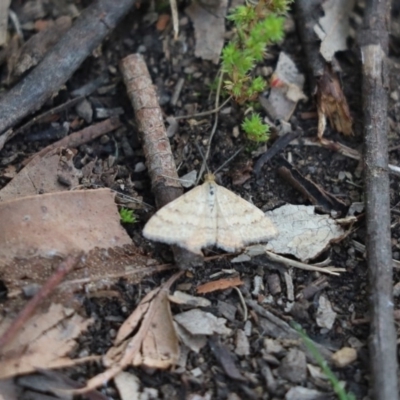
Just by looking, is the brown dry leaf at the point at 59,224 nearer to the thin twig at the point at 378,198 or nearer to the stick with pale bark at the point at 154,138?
the stick with pale bark at the point at 154,138

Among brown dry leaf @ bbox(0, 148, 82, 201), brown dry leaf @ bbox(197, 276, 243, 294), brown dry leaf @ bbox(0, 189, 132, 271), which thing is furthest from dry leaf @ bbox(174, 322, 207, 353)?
brown dry leaf @ bbox(0, 148, 82, 201)

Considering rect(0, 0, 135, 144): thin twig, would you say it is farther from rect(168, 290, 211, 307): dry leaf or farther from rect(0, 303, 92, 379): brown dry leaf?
rect(168, 290, 211, 307): dry leaf

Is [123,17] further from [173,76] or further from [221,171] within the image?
[221,171]

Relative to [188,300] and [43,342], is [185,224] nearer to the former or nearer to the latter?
[188,300]

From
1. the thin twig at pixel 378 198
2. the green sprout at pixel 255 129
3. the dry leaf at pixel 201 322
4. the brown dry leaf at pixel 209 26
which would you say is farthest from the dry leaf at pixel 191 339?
the brown dry leaf at pixel 209 26

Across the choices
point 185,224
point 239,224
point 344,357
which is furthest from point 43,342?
point 344,357
